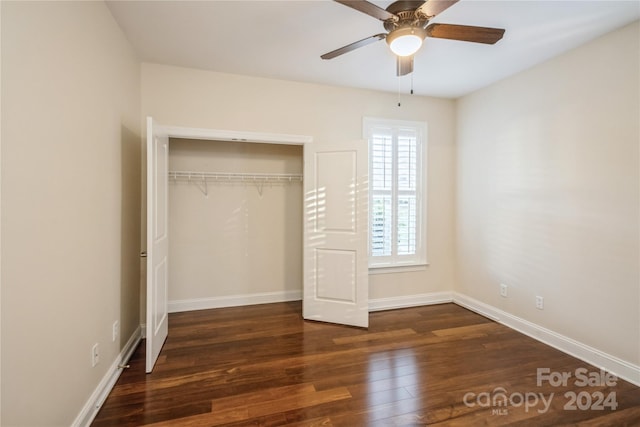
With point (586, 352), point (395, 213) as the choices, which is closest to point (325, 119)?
point (395, 213)

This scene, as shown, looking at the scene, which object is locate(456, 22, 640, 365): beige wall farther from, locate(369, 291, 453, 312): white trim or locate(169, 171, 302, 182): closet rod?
locate(169, 171, 302, 182): closet rod

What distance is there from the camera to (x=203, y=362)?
2484 millimetres

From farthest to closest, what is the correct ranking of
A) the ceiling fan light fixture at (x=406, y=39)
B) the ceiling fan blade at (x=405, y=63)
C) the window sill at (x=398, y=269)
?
1. the window sill at (x=398, y=269)
2. the ceiling fan blade at (x=405, y=63)
3. the ceiling fan light fixture at (x=406, y=39)

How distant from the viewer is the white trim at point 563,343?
2.32 meters

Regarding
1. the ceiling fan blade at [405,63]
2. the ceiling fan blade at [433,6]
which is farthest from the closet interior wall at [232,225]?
the ceiling fan blade at [433,6]

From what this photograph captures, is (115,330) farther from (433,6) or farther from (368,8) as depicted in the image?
(433,6)

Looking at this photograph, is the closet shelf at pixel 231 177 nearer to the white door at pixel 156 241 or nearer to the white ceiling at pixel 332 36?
the white door at pixel 156 241

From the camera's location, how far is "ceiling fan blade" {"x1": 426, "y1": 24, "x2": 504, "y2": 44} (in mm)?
1862

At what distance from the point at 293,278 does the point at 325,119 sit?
2.05 m

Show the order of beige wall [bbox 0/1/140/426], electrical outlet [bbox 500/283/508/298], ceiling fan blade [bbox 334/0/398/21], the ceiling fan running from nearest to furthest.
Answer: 1. beige wall [bbox 0/1/140/426]
2. ceiling fan blade [bbox 334/0/398/21]
3. the ceiling fan
4. electrical outlet [bbox 500/283/508/298]

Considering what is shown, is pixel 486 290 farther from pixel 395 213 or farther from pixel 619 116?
pixel 619 116

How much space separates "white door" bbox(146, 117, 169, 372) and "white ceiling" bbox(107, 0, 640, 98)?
2.68 feet

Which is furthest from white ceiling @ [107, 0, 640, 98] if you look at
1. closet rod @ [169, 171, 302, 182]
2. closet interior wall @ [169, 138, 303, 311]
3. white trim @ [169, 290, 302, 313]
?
white trim @ [169, 290, 302, 313]

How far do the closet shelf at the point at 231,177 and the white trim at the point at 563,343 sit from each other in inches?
109
